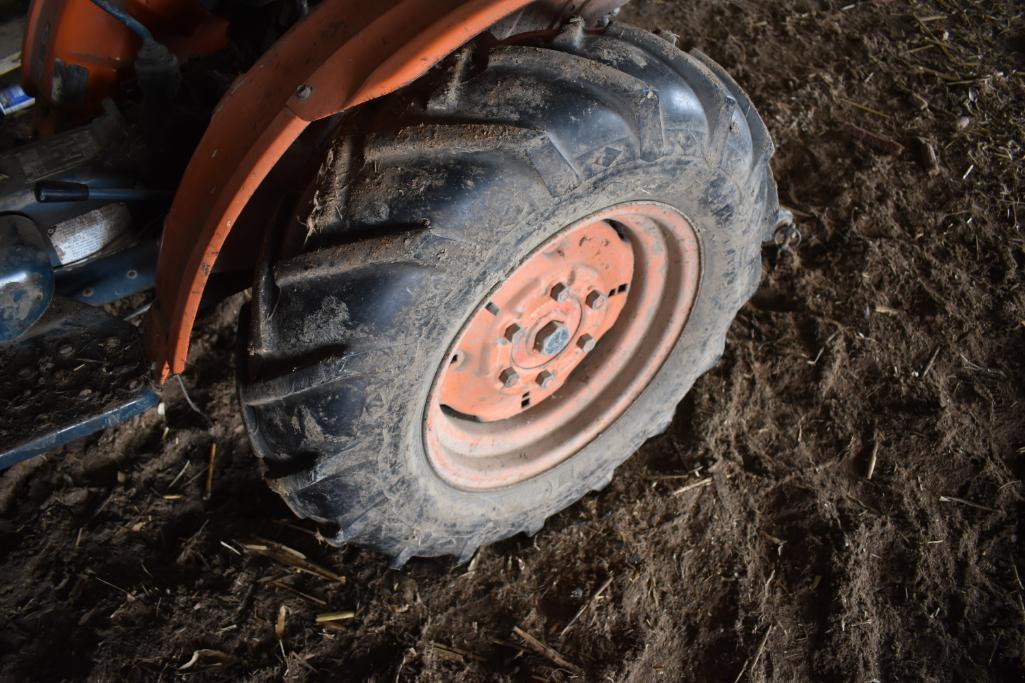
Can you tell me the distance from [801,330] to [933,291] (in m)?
0.59

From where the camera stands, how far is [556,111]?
A: 1.46 meters

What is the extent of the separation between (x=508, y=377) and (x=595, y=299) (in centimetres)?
31

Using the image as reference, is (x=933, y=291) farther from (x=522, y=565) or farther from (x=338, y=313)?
(x=338, y=313)

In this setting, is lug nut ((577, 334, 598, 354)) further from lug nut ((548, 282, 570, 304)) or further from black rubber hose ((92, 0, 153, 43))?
black rubber hose ((92, 0, 153, 43))

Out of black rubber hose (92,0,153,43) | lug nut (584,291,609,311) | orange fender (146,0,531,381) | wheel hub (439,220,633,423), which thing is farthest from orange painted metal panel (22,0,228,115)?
lug nut (584,291,609,311)

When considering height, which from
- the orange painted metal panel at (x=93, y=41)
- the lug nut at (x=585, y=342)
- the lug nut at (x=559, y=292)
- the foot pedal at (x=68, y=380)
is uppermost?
the orange painted metal panel at (x=93, y=41)

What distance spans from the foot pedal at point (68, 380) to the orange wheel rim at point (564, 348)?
0.79m

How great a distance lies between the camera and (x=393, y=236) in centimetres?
143

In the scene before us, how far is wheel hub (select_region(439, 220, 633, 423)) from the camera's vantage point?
1.89 meters

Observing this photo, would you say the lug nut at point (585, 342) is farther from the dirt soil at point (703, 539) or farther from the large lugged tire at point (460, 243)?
the dirt soil at point (703, 539)

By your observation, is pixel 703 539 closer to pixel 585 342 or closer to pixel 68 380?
pixel 585 342

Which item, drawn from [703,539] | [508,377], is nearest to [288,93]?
[508,377]

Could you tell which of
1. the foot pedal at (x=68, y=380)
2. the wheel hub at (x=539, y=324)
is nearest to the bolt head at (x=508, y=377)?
the wheel hub at (x=539, y=324)

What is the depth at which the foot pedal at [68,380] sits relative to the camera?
191 centimetres
